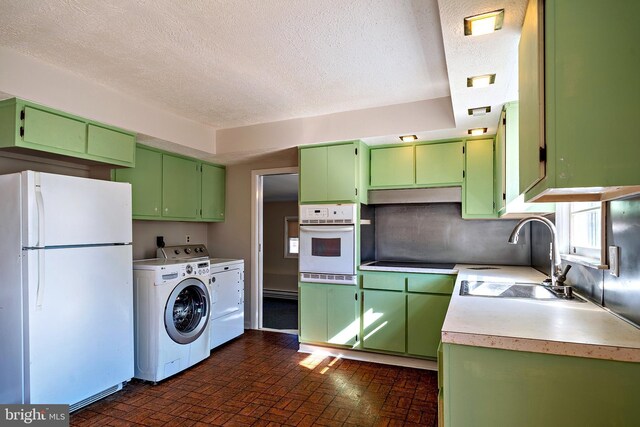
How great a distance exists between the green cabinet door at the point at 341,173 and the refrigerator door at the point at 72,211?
1777mm

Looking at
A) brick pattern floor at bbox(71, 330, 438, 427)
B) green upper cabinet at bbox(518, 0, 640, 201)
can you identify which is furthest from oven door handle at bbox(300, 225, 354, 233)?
green upper cabinet at bbox(518, 0, 640, 201)

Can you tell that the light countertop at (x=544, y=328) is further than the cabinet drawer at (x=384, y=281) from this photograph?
No

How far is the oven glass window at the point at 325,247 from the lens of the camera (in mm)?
3533

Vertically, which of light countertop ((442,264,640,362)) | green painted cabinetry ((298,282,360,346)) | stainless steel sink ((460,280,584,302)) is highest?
light countertop ((442,264,640,362))

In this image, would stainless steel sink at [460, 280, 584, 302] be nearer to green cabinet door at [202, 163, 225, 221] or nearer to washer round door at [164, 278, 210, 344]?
washer round door at [164, 278, 210, 344]

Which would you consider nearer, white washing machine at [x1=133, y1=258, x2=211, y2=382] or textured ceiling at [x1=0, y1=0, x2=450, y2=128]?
textured ceiling at [x1=0, y1=0, x2=450, y2=128]

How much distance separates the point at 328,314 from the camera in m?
3.58

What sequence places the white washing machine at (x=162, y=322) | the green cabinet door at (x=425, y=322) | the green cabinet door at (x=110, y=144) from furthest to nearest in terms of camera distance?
the green cabinet door at (x=425, y=322), the white washing machine at (x=162, y=322), the green cabinet door at (x=110, y=144)

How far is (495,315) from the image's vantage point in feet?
4.93

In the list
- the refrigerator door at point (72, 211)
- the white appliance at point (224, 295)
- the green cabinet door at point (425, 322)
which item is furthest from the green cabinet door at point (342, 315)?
the refrigerator door at point (72, 211)

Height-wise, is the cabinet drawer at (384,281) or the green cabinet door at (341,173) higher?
the green cabinet door at (341,173)

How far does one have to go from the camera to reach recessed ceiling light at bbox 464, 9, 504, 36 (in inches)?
58.6

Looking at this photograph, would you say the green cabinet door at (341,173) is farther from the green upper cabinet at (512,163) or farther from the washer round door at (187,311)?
the washer round door at (187,311)

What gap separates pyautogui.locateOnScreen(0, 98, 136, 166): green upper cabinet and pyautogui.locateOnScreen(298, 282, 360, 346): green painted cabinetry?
2.06 metres
